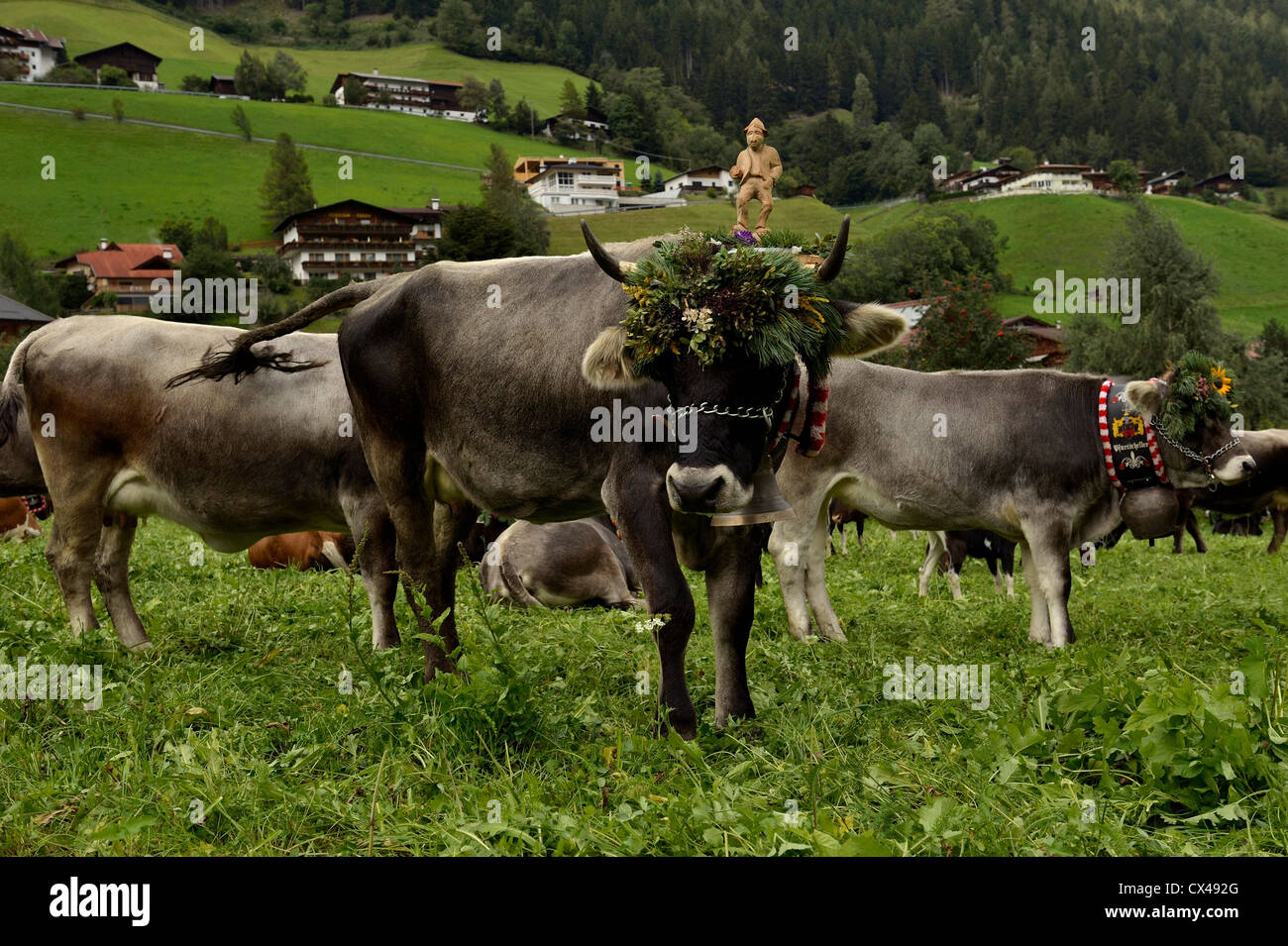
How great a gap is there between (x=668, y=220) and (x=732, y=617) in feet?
275

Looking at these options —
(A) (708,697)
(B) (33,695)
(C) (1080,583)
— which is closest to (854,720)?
(A) (708,697)

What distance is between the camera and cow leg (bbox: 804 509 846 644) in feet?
28.6

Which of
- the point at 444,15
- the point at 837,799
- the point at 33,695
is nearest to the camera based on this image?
the point at 837,799

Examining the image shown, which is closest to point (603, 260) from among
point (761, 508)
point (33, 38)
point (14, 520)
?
point (761, 508)

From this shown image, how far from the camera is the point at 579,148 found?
12781 cm

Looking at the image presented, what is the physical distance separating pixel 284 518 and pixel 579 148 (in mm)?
125421

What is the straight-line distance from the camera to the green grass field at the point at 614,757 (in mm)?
3727

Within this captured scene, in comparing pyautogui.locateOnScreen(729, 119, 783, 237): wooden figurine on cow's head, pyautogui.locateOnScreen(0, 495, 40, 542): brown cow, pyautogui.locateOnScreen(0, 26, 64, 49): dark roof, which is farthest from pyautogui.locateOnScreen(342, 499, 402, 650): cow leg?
pyautogui.locateOnScreen(0, 26, 64, 49): dark roof

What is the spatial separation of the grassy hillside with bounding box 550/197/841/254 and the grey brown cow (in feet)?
233

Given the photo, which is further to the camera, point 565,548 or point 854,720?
point 565,548

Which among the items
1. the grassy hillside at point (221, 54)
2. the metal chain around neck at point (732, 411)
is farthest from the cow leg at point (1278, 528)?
the grassy hillside at point (221, 54)

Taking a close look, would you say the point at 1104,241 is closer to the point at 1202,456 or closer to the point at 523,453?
the point at 1202,456
